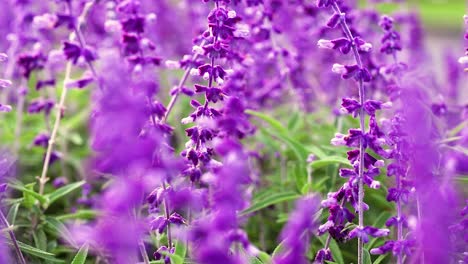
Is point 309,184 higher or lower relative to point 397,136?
lower

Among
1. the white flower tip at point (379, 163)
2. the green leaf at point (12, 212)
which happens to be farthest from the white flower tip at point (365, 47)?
the green leaf at point (12, 212)

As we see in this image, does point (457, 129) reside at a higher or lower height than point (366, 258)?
higher

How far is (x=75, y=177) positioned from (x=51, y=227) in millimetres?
1756

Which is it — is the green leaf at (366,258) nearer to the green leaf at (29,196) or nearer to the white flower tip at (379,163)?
the white flower tip at (379,163)

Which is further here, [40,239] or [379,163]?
[40,239]

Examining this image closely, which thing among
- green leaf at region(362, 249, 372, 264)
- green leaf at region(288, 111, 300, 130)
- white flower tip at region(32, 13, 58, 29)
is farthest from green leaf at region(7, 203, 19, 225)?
green leaf at region(288, 111, 300, 130)

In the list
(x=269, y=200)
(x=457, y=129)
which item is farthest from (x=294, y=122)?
(x=269, y=200)

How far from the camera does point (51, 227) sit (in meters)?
3.26

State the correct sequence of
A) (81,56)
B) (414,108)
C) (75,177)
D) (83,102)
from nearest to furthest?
(414,108), (81,56), (75,177), (83,102)

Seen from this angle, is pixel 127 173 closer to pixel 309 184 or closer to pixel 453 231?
pixel 453 231

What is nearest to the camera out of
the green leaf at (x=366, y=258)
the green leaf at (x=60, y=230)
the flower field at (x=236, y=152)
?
the flower field at (x=236, y=152)

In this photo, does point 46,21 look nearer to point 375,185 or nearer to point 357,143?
point 357,143

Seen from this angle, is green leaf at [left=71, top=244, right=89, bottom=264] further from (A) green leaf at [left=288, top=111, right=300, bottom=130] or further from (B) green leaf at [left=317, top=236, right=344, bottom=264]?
(A) green leaf at [left=288, top=111, right=300, bottom=130]

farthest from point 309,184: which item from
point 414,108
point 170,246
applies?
point 414,108
